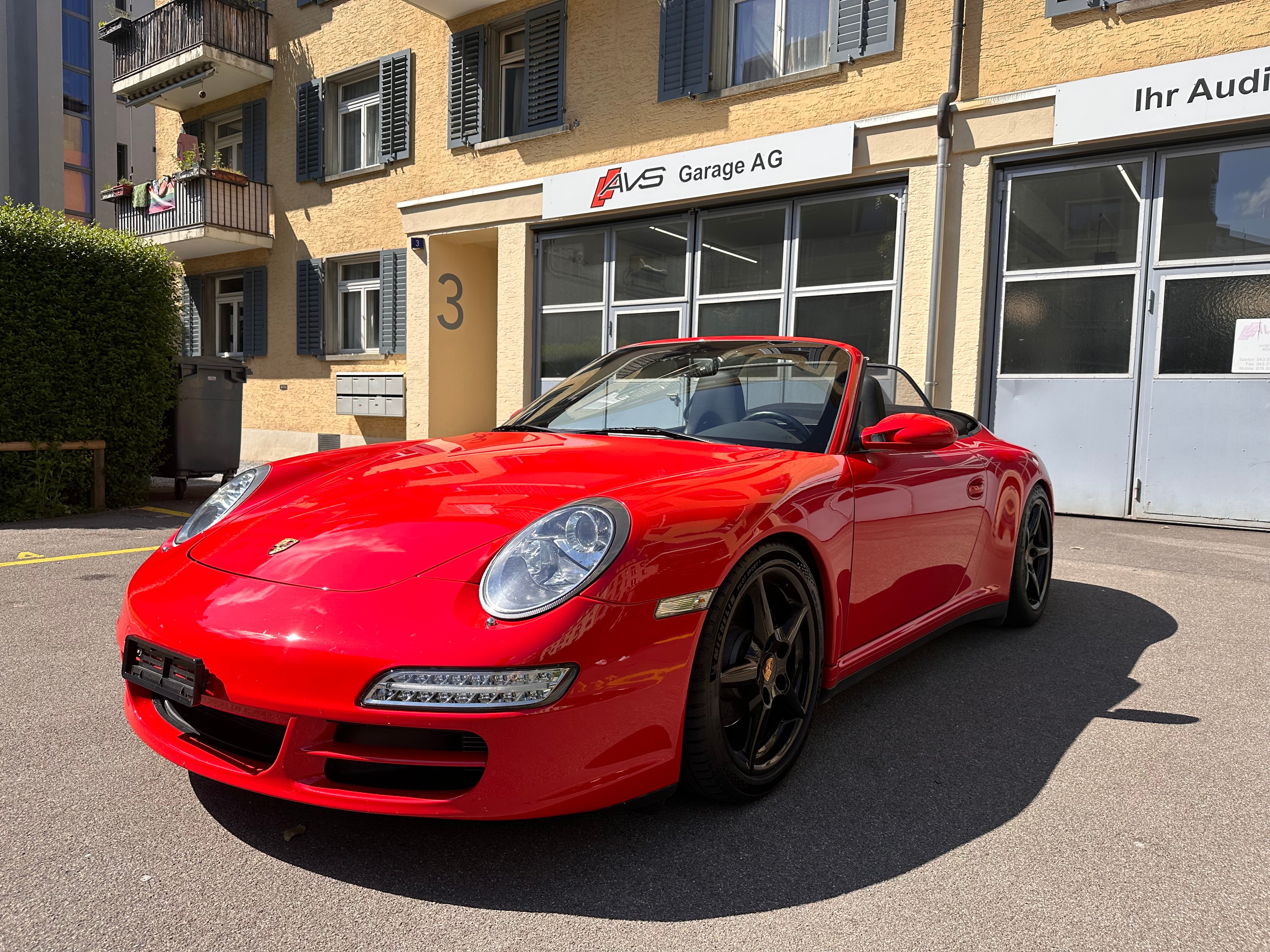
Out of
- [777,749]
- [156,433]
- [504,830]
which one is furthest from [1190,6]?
[156,433]

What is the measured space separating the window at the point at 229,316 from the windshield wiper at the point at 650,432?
14737mm

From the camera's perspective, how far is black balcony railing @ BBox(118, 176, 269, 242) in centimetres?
1461

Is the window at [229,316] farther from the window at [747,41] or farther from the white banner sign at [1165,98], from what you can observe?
the white banner sign at [1165,98]

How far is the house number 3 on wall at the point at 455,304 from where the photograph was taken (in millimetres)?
13305

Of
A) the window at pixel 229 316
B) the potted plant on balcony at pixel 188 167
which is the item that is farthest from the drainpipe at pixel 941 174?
the window at pixel 229 316

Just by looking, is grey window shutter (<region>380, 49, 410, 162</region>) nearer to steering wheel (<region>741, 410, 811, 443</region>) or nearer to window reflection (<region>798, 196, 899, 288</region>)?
window reflection (<region>798, 196, 899, 288</region>)

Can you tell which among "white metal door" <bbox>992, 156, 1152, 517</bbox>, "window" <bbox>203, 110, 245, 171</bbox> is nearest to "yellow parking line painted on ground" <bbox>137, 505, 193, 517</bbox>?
"white metal door" <bbox>992, 156, 1152, 517</bbox>

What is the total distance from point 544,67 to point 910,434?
10.5 m

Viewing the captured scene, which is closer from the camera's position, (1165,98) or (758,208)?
(1165,98)

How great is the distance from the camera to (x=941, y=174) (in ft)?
28.0

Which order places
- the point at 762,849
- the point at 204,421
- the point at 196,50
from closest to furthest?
the point at 762,849 → the point at 204,421 → the point at 196,50

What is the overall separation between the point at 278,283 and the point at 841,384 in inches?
563

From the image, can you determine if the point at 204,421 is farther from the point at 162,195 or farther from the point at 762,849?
the point at 162,195

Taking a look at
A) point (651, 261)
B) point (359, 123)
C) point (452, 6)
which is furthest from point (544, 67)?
point (359, 123)
